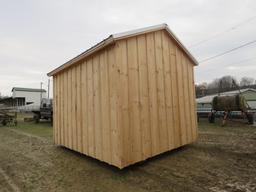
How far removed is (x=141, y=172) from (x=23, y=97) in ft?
150

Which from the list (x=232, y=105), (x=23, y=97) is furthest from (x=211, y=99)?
(x=23, y=97)

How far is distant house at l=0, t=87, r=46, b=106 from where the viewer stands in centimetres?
4103

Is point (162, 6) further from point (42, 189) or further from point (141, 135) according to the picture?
point (42, 189)

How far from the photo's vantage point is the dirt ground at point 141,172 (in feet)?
9.74

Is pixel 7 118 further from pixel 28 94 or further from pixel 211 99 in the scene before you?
pixel 28 94

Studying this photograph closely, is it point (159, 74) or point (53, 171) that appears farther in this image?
point (159, 74)

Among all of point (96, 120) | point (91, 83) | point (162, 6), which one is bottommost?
point (96, 120)

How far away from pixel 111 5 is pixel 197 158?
24.6 ft

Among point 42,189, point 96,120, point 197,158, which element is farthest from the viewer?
point 197,158

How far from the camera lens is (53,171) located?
376 centimetres

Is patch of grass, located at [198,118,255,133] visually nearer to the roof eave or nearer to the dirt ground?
the dirt ground

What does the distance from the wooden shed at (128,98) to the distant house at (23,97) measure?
138ft

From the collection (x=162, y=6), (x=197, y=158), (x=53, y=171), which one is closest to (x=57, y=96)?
(x=53, y=171)

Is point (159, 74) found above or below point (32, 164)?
above
